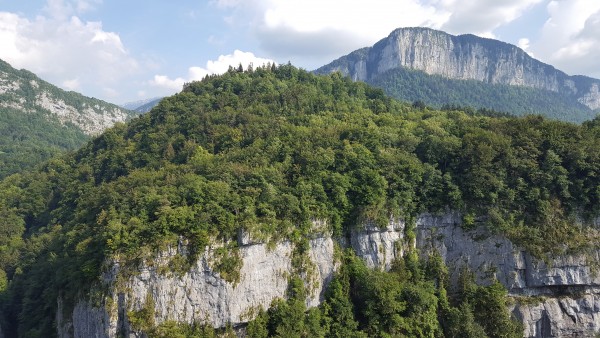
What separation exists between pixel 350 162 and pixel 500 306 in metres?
20.1

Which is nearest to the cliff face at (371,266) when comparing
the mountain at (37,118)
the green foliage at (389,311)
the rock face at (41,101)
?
the green foliage at (389,311)

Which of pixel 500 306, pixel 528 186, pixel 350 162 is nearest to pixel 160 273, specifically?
pixel 350 162

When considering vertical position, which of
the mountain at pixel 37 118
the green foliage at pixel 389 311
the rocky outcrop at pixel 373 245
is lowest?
the green foliage at pixel 389 311

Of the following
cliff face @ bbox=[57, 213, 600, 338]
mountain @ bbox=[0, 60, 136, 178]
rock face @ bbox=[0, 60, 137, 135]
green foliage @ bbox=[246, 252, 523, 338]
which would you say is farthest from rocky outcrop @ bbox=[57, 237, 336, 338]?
rock face @ bbox=[0, 60, 137, 135]

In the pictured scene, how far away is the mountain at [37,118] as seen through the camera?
143 metres

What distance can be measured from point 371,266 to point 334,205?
7177 millimetres

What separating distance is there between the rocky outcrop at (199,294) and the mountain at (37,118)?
10926 centimetres

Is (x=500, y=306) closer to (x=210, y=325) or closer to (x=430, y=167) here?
(x=430, y=167)

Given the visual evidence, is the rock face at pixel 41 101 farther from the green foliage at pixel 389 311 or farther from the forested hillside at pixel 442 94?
the green foliage at pixel 389 311

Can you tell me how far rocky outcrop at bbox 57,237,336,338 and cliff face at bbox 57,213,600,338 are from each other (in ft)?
0.24

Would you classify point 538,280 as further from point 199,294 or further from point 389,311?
point 199,294

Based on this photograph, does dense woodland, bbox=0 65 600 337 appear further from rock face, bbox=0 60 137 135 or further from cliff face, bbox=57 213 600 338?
rock face, bbox=0 60 137 135

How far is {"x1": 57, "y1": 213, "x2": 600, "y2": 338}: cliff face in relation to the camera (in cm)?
3095

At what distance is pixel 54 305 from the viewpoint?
40375 millimetres
